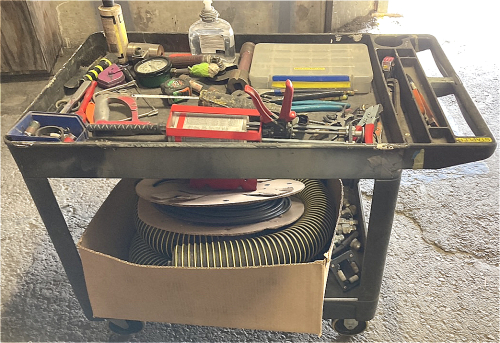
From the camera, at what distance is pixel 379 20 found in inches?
109

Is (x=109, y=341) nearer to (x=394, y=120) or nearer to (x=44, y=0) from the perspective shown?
(x=394, y=120)

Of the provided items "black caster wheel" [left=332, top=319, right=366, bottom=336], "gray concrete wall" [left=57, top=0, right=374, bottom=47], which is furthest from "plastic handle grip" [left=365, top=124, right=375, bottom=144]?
"gray concrete wall" [left=57, top=0, right=374, bottom=47]

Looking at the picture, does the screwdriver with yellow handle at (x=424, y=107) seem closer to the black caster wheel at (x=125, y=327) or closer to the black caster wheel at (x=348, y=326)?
the black caster wheel at (x=348, y=326)

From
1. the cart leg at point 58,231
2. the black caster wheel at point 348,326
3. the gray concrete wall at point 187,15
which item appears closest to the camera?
the cart leg at point 58,231

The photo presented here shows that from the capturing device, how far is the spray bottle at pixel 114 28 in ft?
3.54

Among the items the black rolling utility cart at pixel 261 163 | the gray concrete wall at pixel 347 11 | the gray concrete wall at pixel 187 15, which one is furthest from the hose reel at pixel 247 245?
the gray concrete wall at pixel 347 11

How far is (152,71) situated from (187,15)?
146 centimetres

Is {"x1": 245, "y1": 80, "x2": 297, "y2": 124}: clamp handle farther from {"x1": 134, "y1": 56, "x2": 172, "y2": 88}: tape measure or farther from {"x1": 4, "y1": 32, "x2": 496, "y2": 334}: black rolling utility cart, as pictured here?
{"x1": 134, "y1": 56, "x2": 172, "y2": 88}: tape measure

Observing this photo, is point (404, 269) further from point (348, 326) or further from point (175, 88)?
point (175, 88)

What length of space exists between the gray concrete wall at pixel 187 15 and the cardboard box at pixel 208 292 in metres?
1.66

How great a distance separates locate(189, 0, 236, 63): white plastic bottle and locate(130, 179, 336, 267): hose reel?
1.41 ft

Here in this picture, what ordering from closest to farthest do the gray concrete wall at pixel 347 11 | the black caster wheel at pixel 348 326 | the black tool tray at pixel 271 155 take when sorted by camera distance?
the black tool tray at pixel 271 155 < the black caster wheel at pixel 348 326 < the gray concrete wall at pixel 347 11

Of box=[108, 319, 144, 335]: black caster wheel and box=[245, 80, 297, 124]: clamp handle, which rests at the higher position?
box=[245, 80, 297, 124]: clamp handle

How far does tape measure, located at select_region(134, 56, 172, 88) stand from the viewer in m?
1.04
